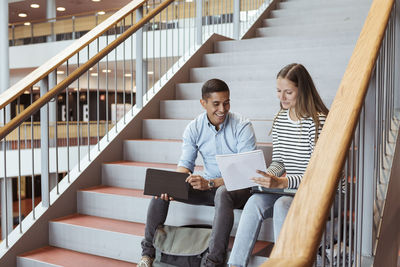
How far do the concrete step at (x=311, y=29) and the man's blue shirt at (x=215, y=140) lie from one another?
2594 mm

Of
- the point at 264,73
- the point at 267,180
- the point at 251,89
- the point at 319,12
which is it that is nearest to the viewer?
the point at 267,180

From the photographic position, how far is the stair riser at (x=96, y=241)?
2.56 metres

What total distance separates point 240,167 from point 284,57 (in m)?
2.33

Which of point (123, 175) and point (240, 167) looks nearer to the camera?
point (240, 167)

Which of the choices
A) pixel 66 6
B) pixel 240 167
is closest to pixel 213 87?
pixel 240 167

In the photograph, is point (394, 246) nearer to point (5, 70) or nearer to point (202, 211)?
point (202, 211)

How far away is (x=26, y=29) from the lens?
37.7ft

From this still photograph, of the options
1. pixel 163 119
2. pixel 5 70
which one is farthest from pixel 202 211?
pixel 5 70

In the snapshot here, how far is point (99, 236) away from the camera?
268 centimetres

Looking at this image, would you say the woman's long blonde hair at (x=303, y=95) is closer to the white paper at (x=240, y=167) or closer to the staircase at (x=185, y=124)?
the white paper at (x=240, y=167)

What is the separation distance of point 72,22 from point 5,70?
6.63ft

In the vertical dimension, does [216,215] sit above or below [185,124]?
below

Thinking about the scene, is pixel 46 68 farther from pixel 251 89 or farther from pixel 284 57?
pixel 284 57

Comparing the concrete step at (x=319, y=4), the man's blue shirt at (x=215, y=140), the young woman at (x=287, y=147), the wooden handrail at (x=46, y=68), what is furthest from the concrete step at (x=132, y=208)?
the concrete step at (x=319, y=4)
